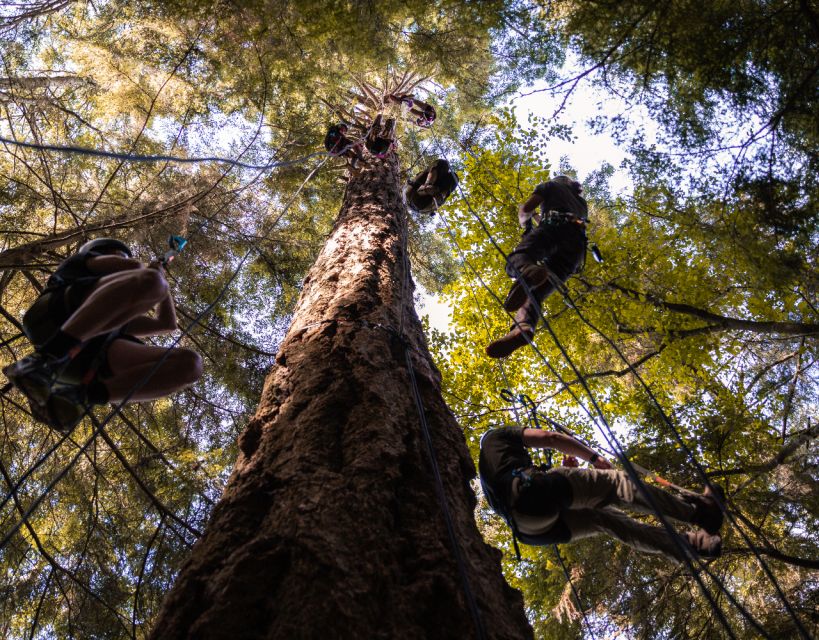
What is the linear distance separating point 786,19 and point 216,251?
6.32m

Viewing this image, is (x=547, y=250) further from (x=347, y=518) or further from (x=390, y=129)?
(x=390, y=129)

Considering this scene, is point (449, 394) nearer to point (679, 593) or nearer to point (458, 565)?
point (679, 593)

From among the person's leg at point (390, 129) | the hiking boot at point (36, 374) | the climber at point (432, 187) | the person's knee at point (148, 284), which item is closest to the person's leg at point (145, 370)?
the hiking boot at point (36, 374)

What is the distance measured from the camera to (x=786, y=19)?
153 inches

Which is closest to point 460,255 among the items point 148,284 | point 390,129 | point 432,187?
point 432,187

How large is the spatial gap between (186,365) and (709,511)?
3148 millimetres

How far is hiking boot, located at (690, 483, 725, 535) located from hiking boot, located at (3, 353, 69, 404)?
3.49 metres

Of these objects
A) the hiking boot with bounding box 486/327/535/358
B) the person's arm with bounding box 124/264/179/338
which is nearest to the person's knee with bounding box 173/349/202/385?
the person's arm with bounding box 124/264/179/338

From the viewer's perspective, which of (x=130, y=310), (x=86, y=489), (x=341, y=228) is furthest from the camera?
(x=86, y=489)

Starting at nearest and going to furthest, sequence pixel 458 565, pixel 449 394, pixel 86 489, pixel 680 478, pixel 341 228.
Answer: pixel 458 565 → pixel 341 228 → pixel 86 489 → pixel 680 478 → pixel 449 394

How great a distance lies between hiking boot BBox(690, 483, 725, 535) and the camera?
114 inches

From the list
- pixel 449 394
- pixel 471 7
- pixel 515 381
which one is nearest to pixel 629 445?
pixel 515 381

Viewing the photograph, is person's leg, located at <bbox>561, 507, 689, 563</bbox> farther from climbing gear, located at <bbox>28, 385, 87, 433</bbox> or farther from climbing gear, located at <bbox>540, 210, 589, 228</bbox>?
climbing gear, located at <bbox>28, 385, 87, 433</bbox>

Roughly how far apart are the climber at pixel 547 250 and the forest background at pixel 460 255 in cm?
38
